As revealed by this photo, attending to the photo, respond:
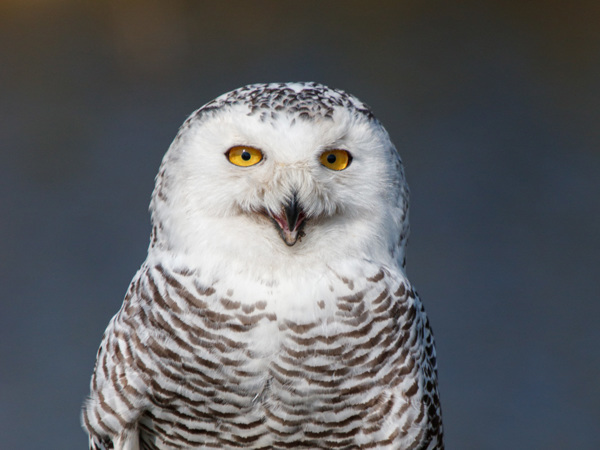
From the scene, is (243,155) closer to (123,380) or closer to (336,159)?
(336,159)

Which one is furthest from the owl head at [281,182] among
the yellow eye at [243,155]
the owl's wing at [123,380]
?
the owl's wing at [123,380]

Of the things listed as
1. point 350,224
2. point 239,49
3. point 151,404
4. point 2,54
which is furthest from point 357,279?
point 2,54

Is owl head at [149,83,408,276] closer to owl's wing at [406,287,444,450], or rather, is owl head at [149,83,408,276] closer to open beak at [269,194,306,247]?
open beak at [269,194,306,247]

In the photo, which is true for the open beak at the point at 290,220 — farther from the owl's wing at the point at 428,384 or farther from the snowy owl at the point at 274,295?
the owl's wing at the point at 428,384

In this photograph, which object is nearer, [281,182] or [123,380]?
[281,182]

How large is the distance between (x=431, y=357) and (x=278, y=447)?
1.15 feet

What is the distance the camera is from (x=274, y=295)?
4.47ft

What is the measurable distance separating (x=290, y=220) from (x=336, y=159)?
0.14 meters

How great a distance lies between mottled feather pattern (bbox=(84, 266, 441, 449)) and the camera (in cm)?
136

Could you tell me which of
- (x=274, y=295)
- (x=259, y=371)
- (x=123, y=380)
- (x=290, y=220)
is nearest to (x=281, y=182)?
(x=290, y=220)

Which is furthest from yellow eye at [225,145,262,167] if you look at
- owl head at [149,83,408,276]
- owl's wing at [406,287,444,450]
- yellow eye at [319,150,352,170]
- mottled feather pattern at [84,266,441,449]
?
owl's wing at [406,287,444,450]

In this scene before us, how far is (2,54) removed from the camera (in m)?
2.88

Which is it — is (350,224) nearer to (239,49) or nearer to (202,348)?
(202,348)

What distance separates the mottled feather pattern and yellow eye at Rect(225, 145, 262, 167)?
217 mm
